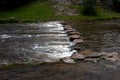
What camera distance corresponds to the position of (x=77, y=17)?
42625 millimetres

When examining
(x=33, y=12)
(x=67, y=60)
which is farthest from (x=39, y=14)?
(x=67, y=60)

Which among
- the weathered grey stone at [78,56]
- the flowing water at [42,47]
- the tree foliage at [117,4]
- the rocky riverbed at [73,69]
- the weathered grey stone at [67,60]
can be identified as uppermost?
the rocky riverbed at [73,69]

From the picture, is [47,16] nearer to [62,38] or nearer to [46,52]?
[62,38]

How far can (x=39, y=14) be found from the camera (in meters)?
43.3

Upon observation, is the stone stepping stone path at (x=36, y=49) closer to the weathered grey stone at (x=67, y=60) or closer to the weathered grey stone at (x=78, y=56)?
the weathered grey stone at (x=67, y=60)

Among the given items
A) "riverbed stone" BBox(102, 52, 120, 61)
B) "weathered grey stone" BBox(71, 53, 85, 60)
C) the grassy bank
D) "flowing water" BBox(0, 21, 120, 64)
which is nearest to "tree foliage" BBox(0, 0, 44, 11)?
the grassy bank

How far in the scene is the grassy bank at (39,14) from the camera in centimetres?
4109

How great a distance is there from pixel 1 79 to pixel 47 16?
1226 inches

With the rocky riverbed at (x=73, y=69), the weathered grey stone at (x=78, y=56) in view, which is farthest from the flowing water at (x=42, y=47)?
the rocky riverbed at (x=73, y=69)

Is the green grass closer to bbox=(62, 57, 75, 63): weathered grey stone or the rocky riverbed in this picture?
the rocky riverbed

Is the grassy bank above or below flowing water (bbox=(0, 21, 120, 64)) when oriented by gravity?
below

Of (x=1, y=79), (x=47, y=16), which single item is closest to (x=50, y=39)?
(x=1, y=79)

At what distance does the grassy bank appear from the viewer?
41094mm

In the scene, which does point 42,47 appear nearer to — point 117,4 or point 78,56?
point 78,56
